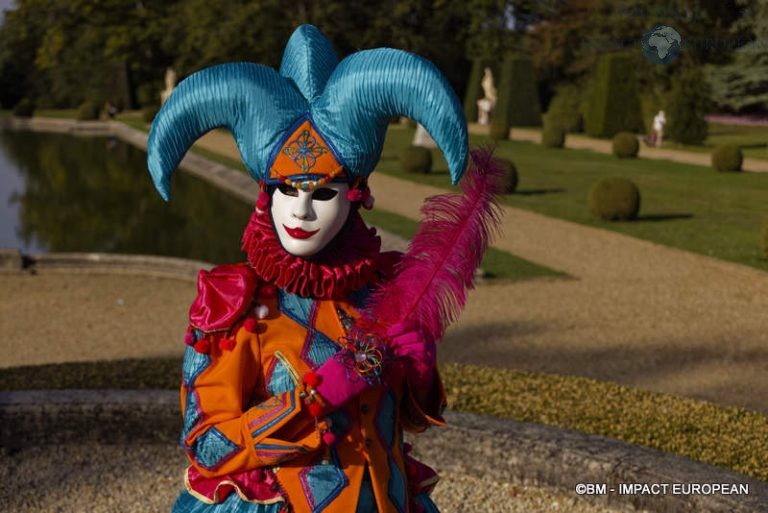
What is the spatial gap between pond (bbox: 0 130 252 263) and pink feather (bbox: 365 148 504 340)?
1047 centimetres

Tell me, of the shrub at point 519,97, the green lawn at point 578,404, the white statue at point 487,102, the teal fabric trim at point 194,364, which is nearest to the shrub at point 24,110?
the white statue at point 487,102

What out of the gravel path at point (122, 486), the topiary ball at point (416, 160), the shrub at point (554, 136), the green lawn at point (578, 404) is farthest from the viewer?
the shrub at point (554, 136)

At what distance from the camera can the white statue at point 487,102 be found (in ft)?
134

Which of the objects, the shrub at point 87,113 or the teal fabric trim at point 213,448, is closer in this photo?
the teal fabric trim at point 213,448

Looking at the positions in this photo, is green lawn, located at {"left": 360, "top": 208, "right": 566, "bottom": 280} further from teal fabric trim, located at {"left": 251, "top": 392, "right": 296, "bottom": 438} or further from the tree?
the tree

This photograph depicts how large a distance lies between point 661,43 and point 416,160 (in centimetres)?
1233

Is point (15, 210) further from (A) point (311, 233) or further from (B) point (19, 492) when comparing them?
(A) point (311, 233)

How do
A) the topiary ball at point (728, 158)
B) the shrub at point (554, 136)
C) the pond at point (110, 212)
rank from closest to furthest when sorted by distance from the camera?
1. the pond at point (110, 212)
2. the topiary ball at point (728, 158)
3. the shrub at point (554, 136)

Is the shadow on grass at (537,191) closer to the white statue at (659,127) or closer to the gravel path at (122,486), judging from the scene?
the white statue at (659,127)

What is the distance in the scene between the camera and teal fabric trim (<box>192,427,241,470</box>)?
305cm

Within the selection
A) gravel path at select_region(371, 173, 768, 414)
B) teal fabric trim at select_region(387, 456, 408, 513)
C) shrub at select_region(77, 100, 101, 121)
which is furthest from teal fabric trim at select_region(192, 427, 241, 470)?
shrub at select_region(77, 100, 101, 121)

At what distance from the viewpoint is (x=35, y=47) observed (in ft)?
204

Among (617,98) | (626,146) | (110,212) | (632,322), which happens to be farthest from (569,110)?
(632,322)

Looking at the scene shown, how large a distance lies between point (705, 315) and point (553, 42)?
3608cm
